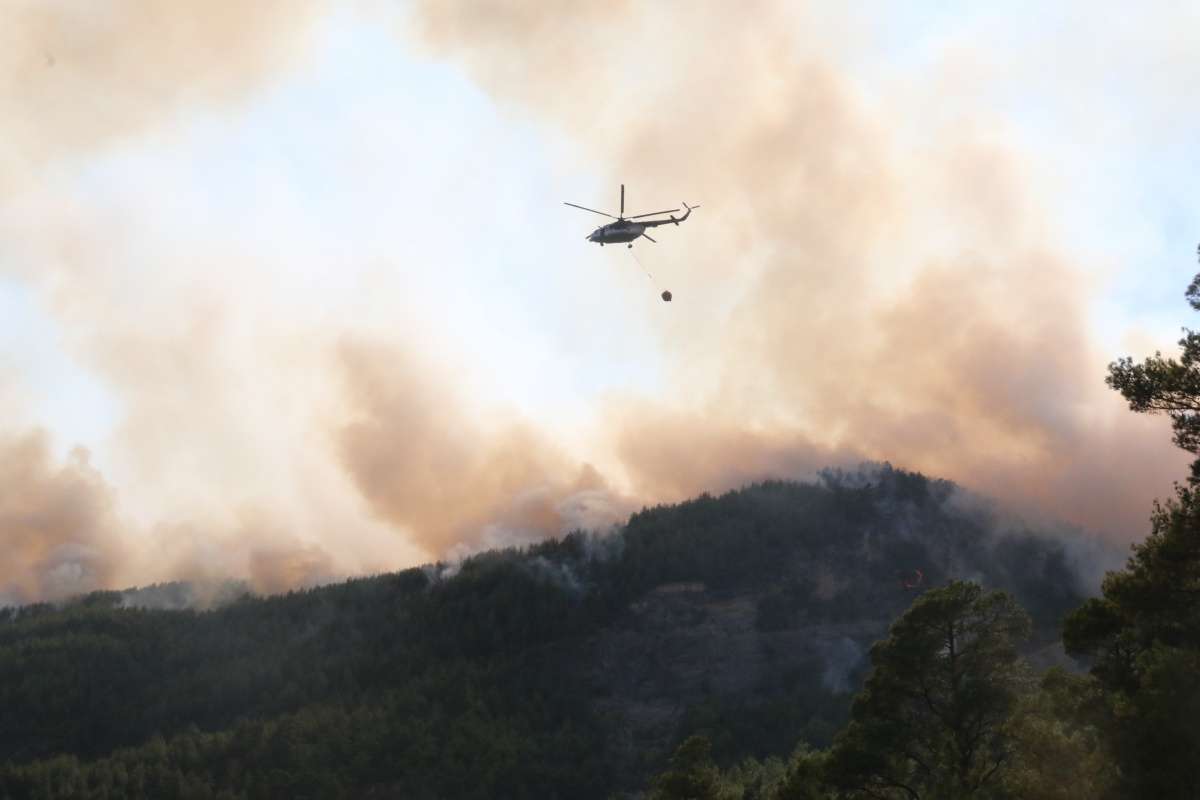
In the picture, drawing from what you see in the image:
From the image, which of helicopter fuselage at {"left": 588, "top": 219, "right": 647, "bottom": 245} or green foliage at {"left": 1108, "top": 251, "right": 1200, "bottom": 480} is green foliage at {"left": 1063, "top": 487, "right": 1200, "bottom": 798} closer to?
green foliage at {"left": 1108, "top": 251, "right": 1200, "bottom": 480}

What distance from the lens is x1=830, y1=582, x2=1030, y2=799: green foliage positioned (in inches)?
3285

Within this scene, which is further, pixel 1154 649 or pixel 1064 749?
pixel 1064 749

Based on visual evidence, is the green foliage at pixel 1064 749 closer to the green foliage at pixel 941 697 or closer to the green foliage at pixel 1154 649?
the green foliage at pixel 1154 649

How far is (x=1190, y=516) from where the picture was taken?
216 feet

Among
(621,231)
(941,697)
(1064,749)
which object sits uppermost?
(621,231)

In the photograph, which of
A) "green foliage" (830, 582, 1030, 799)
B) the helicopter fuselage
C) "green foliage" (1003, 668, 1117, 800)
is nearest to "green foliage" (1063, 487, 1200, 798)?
"green foliage" (1003, 668, 1117, 800)

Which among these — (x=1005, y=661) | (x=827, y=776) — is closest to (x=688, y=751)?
(x=827, y=776)

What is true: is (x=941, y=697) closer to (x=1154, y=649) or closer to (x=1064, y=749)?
(x=1064, y=749)

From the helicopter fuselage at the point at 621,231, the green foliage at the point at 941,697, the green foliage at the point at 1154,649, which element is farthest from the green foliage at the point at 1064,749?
the helicopter fuselage at the point at 621,231

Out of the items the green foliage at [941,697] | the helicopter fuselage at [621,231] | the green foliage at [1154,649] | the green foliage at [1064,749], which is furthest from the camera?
the helicopter fuselage at [621,231]

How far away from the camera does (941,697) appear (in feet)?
280

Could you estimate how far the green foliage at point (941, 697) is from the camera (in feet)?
274

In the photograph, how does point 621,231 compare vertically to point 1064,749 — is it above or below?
above

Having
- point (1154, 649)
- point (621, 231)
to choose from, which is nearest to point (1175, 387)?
point (1154, 649)
